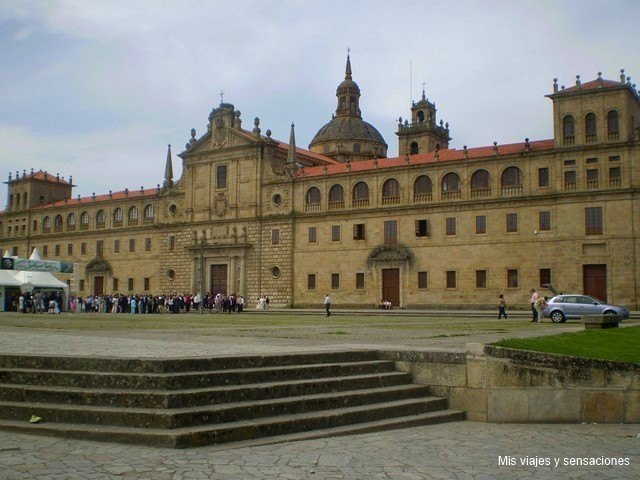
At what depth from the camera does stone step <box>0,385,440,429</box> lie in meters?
7.84

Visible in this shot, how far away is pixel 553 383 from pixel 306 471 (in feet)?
15.1

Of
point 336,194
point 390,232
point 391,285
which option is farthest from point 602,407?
point 336,194

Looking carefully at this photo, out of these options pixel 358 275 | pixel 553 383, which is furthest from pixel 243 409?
pixel 358 275

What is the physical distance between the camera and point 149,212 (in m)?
67.8

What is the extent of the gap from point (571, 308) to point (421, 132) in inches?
1840

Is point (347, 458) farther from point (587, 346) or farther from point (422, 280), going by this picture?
point (422, 280)

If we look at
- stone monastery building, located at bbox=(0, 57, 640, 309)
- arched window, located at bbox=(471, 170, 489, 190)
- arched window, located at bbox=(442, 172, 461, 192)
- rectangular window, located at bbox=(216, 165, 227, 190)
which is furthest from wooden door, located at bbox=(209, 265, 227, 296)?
arched window, located at bbox=(471, 170, 489, 190)

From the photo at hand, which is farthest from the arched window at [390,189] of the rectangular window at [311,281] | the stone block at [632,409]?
the stone block at [632,409]

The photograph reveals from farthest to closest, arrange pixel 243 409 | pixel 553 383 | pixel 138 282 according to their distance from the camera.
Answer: pixel 138 282 < pixel 553 383 < pixel 243 409

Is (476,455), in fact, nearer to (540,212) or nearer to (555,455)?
(555,455)

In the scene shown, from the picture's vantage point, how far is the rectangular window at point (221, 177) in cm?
6184

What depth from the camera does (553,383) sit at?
391 inches

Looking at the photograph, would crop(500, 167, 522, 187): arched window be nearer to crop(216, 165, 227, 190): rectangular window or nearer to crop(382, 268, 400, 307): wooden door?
crop(382, 268, 400, 307): wooden door

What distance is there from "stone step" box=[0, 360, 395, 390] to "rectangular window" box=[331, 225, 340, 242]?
45062 mm
